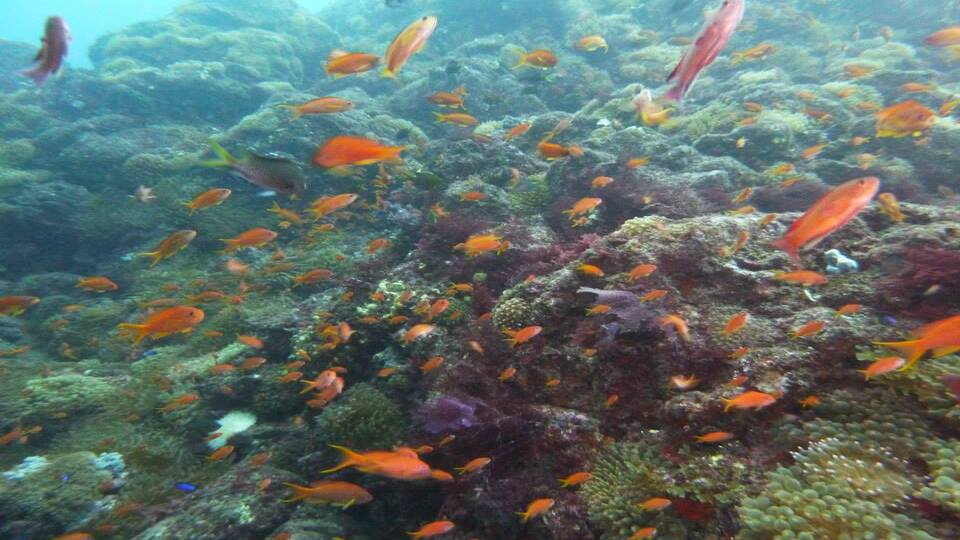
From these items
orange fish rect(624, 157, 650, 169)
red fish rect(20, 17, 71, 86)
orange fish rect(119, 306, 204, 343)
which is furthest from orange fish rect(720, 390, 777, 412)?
red fish rect(20, 17, 71, 86)

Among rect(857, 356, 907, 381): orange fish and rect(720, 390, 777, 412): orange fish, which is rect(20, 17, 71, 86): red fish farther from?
rect(857, 356, 907, 381): orange fish

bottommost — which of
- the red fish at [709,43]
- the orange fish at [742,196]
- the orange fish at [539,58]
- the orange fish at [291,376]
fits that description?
the orange fish at [291,376]

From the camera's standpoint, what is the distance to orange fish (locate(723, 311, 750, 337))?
142 inches

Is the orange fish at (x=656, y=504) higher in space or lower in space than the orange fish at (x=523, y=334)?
lower

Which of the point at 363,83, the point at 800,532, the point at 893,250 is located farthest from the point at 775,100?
the point at 363,83

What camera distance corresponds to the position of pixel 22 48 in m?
25.9

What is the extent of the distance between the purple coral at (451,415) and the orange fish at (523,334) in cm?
69

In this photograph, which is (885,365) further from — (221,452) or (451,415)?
(221,452)

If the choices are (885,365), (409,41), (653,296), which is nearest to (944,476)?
(885,365)

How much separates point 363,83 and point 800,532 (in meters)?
22.3

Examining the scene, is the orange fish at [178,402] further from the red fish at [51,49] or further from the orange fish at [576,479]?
the orange fish at [576,479]

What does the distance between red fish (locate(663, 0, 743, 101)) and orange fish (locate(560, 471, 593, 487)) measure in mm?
2633

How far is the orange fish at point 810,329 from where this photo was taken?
Answer: 333cm

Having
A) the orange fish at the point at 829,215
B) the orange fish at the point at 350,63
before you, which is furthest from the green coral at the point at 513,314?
the orange fish at the point at 350,63
